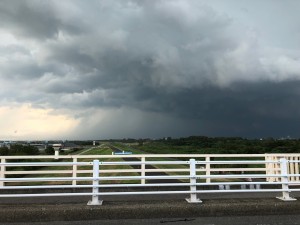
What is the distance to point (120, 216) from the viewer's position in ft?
28.2

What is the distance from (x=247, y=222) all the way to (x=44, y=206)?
4.65m

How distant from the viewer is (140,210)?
867 cm

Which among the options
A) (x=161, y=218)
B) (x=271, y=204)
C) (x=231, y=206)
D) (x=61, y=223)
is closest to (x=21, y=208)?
(x=61, y=223)

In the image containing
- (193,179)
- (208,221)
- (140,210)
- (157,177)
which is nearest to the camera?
(208,221)

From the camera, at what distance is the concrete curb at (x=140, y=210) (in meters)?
8.38

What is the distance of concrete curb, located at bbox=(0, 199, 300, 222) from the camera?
8.38 metres

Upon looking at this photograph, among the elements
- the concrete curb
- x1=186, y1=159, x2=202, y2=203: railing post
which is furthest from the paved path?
x1=186, y1=159, x2=202, y2=203: railing post

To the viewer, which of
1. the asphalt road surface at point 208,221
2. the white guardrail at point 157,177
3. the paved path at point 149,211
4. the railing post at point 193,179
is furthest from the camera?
the railing post at point 193,179

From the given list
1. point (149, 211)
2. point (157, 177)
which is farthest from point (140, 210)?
point (157, 177)

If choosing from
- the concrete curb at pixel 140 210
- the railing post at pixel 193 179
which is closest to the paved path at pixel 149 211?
the concrete curb at pixel 140 210

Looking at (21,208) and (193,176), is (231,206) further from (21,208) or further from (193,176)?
(21,208)

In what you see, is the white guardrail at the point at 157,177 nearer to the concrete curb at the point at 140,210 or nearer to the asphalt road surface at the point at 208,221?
the concrete curb at the point at 140,210

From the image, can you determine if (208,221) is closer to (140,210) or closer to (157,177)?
(140,210)

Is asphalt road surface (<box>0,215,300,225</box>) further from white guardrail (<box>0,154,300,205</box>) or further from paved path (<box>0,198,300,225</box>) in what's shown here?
white guardrail (<box>0,154,300,205</box>)
